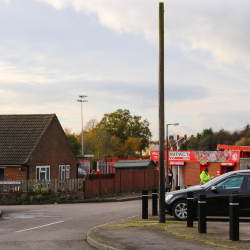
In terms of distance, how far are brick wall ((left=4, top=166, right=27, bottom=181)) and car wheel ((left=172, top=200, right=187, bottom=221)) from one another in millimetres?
20508

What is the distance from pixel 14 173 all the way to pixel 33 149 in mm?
2530

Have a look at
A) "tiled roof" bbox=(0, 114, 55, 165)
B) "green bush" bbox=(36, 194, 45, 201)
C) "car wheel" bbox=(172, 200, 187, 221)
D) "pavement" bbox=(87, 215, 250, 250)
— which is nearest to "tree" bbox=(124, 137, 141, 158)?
"tiled roof" bbox=(0, 114, 55, 165)

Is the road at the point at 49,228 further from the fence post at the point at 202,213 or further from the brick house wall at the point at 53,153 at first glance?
the brick house wall at the point at 53,153

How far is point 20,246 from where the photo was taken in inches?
363

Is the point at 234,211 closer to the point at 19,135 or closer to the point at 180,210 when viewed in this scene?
the point at 180,210

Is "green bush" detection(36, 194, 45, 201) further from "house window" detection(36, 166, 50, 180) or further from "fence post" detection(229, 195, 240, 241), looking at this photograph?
"fence post" detection(229, 195, 240, 241)

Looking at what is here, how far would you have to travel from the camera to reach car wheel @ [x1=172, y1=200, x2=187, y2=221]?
1265 cm

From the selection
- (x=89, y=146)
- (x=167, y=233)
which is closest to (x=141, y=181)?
(x=167, y=233)

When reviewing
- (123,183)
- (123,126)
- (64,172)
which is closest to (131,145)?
(123,126)

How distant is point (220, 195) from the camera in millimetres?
12180

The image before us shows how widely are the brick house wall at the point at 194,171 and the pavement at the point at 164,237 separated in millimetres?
33744

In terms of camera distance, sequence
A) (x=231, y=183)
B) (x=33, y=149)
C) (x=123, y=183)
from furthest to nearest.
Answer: (x=33, y=149) < (x=123, y=183) < (x=231, y=183)

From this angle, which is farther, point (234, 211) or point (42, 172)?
point (42, 172)

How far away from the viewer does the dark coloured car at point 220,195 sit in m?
12.1
